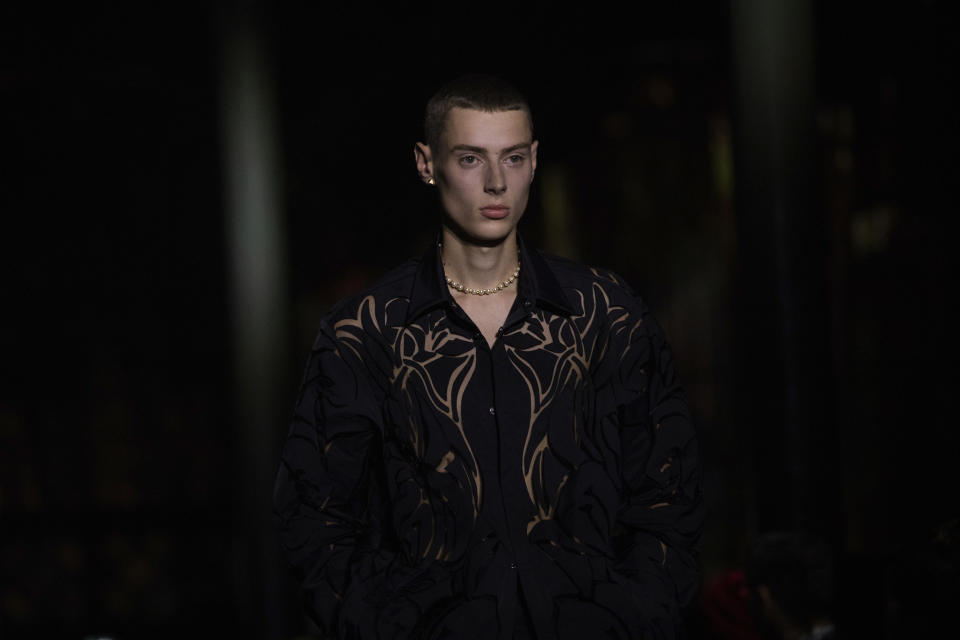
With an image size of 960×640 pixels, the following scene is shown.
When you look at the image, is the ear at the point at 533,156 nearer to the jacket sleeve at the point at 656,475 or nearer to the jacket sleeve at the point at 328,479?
the jacket sleeve at the point at 656,475

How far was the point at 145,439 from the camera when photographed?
612 cm

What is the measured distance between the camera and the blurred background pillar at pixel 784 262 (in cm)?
370

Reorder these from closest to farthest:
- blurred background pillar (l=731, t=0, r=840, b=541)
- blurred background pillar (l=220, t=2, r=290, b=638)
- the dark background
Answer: blurred background pillar (l=731, t=0, r=840, b=541) < the dark background < blurred background pillar (l=220, t=2, r=290, b=638)

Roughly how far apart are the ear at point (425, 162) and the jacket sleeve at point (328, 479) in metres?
0.32

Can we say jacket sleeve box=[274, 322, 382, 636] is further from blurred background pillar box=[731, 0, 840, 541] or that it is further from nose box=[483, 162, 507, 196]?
blurred background pillar box=[731, 0, 840, 541]

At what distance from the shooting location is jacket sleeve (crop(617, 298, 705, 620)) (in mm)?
1800

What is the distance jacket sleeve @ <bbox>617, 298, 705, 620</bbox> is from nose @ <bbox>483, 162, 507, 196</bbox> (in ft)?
1.16

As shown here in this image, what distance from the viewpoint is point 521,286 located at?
188 centimetres

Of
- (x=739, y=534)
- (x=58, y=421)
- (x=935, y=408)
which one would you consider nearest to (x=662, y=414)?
(x=935, y=408)

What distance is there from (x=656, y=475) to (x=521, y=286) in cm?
40

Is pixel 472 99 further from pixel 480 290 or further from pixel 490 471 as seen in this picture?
pixel 490 471

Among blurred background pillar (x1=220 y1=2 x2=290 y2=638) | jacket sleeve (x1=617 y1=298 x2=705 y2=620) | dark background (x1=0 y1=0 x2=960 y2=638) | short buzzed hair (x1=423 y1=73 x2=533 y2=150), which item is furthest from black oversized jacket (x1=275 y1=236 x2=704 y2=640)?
blurred background pillar (x1=220 y1=2 x2=290 y2=638)

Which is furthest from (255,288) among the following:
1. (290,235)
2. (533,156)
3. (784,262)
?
(533,156)

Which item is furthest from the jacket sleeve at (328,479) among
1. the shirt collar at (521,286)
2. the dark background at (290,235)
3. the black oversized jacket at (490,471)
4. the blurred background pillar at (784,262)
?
the dark background at (290,235)
